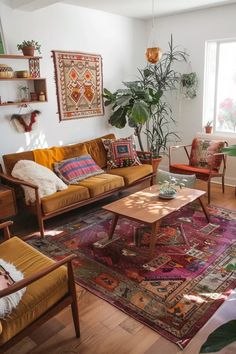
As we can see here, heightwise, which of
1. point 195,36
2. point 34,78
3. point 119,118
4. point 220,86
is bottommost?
point 119,118

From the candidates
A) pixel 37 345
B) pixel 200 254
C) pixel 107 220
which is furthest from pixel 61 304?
pixel 107 220

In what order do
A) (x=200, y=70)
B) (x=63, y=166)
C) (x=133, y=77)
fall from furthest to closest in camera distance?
1. (x=133, y=77)
2. (x=200, y=70)
3. (x=63, y=166)

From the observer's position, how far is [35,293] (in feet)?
5.47

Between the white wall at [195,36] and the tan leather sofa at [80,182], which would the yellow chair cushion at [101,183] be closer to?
the tan leather sofa at [80,182]

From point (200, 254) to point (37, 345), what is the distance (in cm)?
160

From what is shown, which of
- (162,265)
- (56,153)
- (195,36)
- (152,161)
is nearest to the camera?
(162,265)

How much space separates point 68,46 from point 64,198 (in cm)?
212

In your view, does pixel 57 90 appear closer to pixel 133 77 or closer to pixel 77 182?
pixel 77 182

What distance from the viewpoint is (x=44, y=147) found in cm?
397

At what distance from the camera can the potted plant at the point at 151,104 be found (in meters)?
4.33

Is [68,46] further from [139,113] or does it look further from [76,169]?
[76,169]

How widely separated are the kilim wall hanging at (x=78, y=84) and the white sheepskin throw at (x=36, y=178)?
1.00 metres

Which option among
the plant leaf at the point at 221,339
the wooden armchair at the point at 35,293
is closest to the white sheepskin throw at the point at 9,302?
the wooden armchair at the point at 35,293

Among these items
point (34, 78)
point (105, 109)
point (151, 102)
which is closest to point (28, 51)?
point (34, 78)
